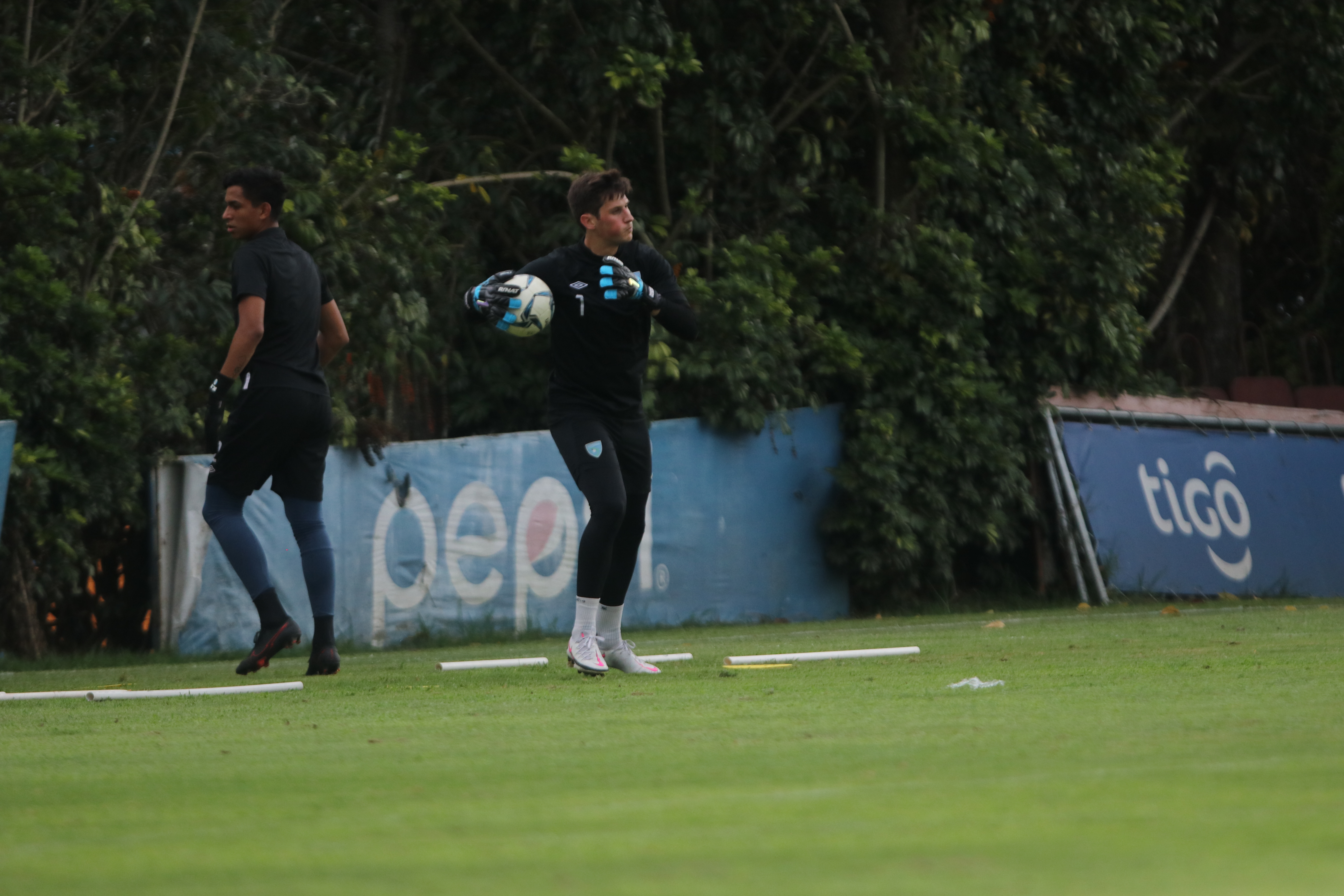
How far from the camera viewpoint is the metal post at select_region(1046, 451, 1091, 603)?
542 inches

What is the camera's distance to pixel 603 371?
261 inches

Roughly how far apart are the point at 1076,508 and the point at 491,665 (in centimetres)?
768

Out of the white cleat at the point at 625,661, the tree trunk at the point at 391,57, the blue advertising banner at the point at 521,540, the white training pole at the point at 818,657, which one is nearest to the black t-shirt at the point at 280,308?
the white cleat at the point at 625,661

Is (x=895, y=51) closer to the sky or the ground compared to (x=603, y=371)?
closer to the sky

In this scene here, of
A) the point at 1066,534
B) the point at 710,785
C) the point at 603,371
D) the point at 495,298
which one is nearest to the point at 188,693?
the point at 495,298

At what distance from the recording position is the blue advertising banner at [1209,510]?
13.9 meters

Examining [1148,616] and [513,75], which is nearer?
[1148,616]

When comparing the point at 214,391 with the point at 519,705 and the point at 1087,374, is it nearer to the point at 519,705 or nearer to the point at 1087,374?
the point at 519,705

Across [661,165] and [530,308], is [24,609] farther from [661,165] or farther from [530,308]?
[661,165]

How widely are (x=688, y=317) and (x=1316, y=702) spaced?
2900 mm

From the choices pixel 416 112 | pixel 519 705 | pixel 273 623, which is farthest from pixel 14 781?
pixel 416 112

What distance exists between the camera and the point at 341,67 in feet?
44.1

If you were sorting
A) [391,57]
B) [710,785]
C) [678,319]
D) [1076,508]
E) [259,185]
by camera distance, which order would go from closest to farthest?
[710,785] < [678,319] < [259,185] < [391,57] < [1076,508]

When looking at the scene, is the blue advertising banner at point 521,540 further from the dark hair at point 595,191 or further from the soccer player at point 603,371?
the dark hair at point 595,191
